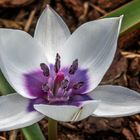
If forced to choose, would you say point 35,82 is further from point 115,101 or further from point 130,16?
point 130,16

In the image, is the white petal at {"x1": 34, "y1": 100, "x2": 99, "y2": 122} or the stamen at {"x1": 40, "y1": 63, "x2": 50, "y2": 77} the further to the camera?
the stamen at {"x1": 40, "y1": 63, "x2": 50, "y2": 77}

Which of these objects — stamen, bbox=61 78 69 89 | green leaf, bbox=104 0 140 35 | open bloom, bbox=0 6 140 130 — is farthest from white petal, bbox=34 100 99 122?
green leaf, bbox=104 0 140 35

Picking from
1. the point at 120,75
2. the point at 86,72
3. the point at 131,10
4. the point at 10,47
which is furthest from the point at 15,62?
the point at 120,75

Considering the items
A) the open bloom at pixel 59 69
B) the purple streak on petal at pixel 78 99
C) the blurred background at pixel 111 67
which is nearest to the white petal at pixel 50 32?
the open bloom at pixel 59 69

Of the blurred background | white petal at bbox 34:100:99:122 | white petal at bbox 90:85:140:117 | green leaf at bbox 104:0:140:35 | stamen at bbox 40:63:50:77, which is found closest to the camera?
white petal at bbox 34:100:99:122

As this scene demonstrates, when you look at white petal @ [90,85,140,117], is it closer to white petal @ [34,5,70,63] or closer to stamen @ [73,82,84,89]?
stamen @ [73,82,84,89]

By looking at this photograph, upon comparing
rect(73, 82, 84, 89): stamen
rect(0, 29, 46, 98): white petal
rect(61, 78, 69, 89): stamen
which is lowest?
rect(73, 82, 84, 89): stamen

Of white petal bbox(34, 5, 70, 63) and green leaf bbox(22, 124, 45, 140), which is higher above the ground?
white petal bbox(34, 5, 70, 63)

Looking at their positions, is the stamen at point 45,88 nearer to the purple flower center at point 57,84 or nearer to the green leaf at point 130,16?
the purple flower center at point 57,84

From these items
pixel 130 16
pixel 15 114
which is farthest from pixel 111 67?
pixel 15 114
